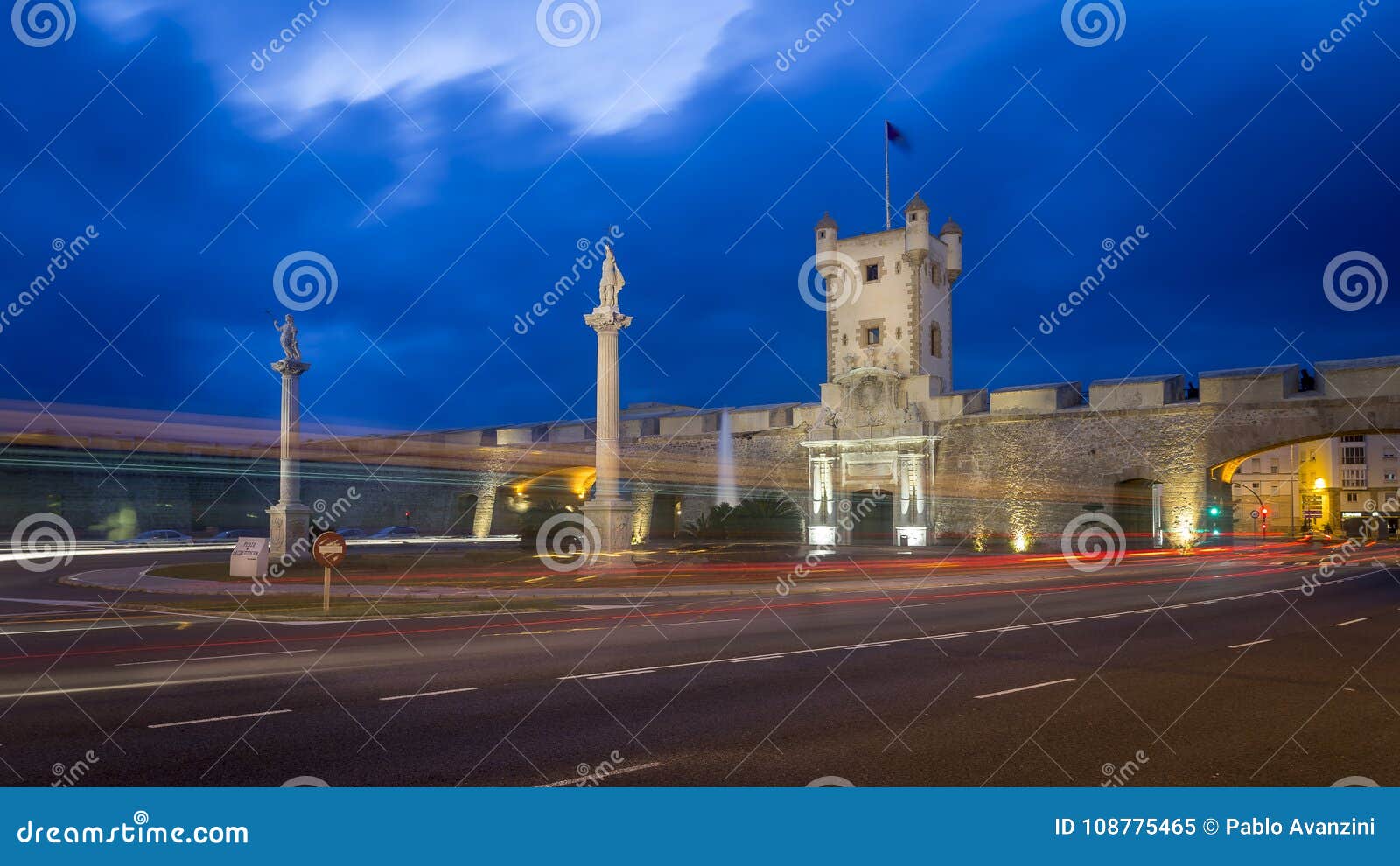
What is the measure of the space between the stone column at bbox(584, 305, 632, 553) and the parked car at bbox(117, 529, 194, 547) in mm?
27311

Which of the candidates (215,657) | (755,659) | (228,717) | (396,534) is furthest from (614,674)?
(396,534)

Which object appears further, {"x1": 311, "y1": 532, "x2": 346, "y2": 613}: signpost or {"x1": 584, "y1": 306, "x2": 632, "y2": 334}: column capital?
{"x1": 584, "y1": 306, "x2": 632, "y2": 334}: column capital

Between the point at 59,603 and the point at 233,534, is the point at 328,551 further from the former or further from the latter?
the point at 233,534

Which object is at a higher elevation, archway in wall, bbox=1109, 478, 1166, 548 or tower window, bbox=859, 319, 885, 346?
tower window, bbox=859, 319, 885, 346

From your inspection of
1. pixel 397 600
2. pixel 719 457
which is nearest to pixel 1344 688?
pixel 397 600

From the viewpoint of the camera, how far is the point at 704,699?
862 cm

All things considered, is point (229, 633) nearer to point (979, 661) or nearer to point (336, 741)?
point (336, 741)

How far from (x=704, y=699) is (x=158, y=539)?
140 feet

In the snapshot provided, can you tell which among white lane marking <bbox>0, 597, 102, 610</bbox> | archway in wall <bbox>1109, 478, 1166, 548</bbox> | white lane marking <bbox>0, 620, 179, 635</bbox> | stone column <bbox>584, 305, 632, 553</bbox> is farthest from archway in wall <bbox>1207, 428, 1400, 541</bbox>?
white lane marking <bbox>0, 620, 179, 635</bbox>

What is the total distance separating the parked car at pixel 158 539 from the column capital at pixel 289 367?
20059 millimetres

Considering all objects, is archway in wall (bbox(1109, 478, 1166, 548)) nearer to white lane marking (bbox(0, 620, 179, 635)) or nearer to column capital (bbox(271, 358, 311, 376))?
column capital (bbox(271, 358, 311, 376))

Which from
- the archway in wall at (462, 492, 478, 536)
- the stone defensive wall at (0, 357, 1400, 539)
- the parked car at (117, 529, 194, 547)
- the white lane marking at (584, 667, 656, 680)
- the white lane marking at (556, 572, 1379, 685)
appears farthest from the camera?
the archway in wall at (462, 492, 478, 536)

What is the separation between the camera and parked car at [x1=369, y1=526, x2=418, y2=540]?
5050 cm

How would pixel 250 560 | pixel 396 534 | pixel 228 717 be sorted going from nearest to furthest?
pixel 228 717
pixel 250 560
pixel 396 534
